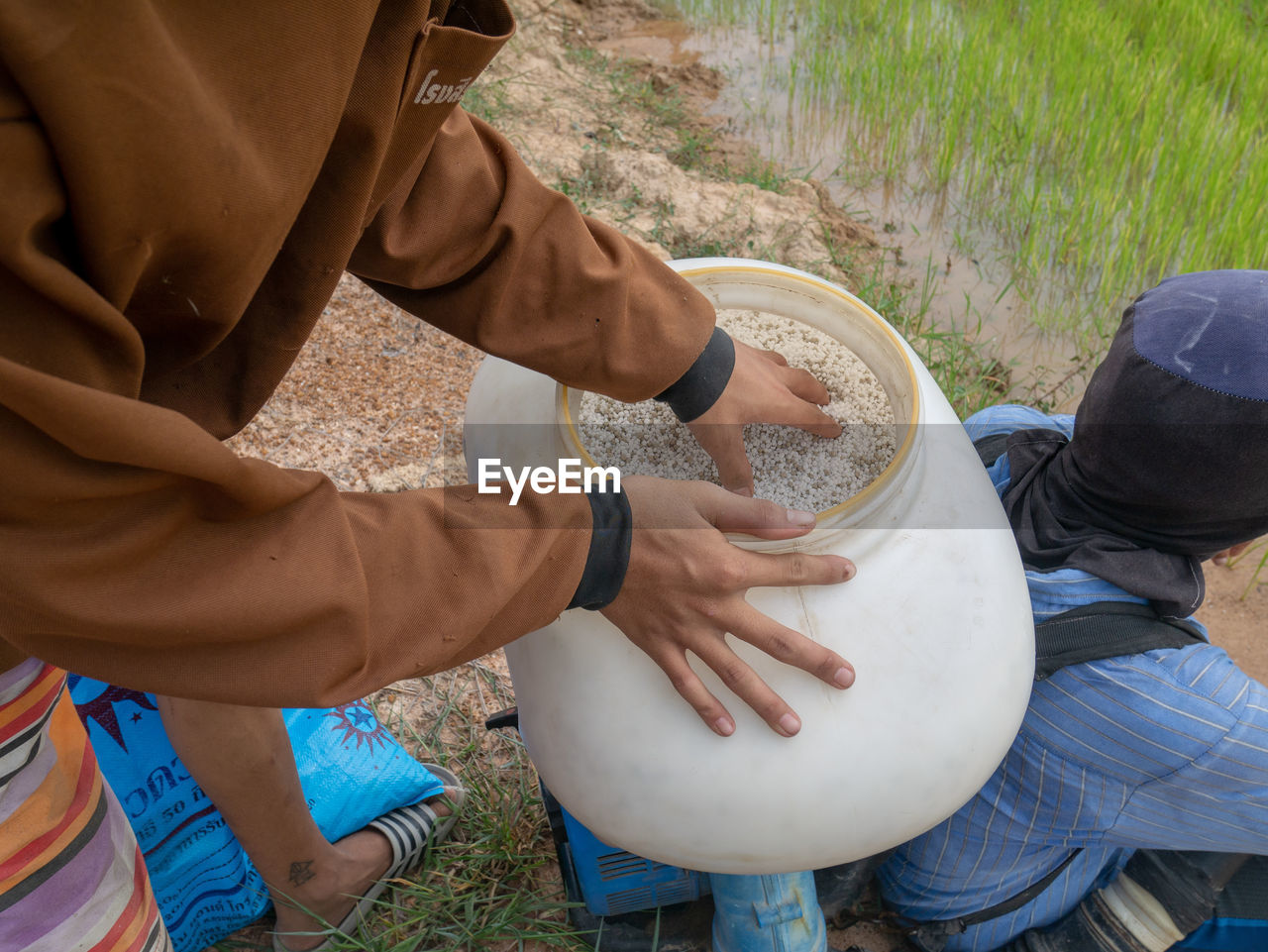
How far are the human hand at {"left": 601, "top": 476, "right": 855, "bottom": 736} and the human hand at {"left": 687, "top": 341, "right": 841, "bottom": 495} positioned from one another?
14 cm

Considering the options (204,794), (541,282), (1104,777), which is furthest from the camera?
(204,794)

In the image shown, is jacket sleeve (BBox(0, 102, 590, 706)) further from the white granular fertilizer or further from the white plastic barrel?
the white granular fertilizer

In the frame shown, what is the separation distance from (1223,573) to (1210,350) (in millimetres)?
1359

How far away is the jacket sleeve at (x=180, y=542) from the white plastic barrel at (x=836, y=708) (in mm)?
198

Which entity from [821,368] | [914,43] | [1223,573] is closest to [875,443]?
[821,368]

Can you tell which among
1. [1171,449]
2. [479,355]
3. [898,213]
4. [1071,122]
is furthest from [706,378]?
[1071,122]

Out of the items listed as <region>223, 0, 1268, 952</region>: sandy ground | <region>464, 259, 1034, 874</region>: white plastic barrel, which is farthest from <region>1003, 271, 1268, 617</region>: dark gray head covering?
<region>223, 0, 1268, 952</region>: sandy ground

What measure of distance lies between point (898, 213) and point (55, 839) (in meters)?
2.78

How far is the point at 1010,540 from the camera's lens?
1.02m

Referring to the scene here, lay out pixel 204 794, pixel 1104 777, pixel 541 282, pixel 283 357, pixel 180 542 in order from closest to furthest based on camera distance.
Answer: pixel 180 542 < pixel 283 357 < pixel 541 282 < pixel 1104 777 < pixel 204 794

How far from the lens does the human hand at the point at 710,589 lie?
2.68 ft

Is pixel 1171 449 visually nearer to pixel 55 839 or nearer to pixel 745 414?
pixel 745 414

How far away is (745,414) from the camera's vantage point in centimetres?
99

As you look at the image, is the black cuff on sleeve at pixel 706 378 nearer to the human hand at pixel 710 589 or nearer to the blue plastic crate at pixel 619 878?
the human hand at pixel 710 589
